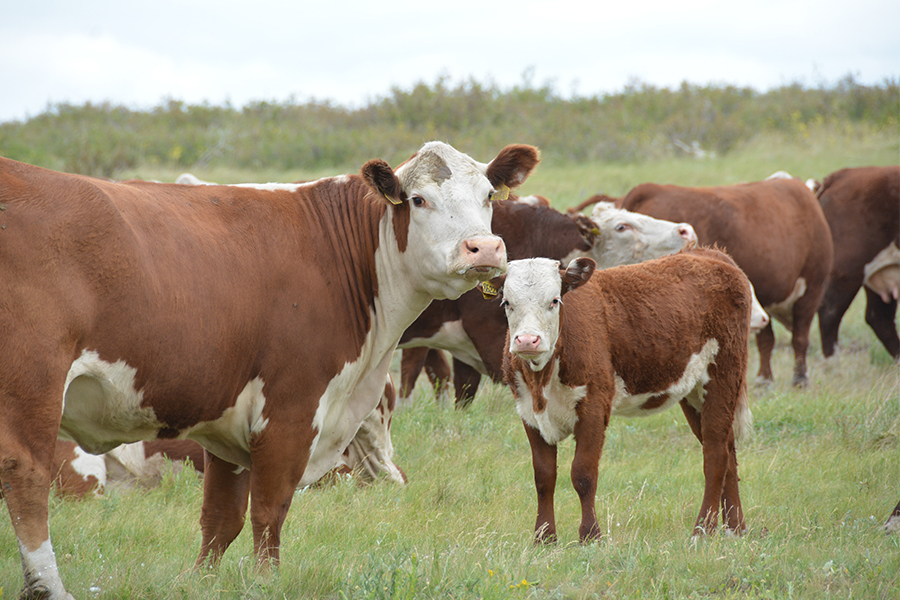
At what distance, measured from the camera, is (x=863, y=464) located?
602 cm

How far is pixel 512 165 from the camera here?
4191mm

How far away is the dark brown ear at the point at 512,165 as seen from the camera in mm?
4133

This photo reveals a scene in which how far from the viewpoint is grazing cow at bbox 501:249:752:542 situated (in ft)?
15.1

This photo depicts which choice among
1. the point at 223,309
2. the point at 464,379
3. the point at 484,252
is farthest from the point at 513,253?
the point at 223,309

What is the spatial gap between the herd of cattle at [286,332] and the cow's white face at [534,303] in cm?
1

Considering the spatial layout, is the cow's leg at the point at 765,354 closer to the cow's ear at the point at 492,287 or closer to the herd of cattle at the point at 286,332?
the herd of cattle at the point at 286,332

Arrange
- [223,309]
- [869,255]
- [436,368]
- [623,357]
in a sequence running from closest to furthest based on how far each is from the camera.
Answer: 1. [223,309]
2. [623,357]
3. [436,368]
4. [869,255]

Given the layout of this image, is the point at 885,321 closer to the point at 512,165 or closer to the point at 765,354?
the point at 765,354

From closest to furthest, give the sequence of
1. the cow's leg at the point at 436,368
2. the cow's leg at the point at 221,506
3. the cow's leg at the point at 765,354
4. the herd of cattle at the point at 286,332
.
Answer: the herd of cattle at the point at 286,332, the cow's leg at the point at 221,506, the cow's leg at the point at 436,368, the cow's leg at the point at 765,354

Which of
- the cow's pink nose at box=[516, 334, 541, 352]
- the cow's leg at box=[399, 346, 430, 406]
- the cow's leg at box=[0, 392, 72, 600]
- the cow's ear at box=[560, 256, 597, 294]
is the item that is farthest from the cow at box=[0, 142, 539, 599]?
the cow's leg at box=[399, 346, 430, 406]

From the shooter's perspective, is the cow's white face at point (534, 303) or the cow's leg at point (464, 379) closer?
the cow's white face at point (534, 303)

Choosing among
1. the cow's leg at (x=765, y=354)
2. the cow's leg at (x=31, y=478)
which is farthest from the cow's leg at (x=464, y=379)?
the cow's leg at (x=31, y=478)

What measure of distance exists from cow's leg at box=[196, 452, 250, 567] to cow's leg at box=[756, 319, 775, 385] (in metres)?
6.84

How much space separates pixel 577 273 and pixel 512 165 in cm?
83
